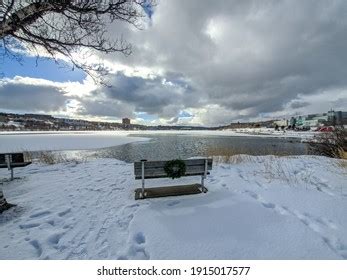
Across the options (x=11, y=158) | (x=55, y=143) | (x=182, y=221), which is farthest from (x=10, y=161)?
(x=55, y=143)

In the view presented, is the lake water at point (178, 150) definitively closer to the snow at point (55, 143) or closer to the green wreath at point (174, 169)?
the snow at point (55, 143)

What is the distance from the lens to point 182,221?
421 cm

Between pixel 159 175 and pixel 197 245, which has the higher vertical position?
pixel 159 175

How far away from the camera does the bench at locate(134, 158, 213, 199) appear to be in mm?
5703

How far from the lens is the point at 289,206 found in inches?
188

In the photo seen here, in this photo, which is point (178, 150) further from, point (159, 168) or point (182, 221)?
point (182, 221)

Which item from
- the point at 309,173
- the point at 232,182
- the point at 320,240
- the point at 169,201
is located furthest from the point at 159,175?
the point at 309,173

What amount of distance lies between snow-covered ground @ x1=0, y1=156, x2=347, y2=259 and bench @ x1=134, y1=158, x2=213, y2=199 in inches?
9.5

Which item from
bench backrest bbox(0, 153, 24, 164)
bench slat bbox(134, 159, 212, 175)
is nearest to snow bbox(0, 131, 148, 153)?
bench backrest bbox(0, 153, 24, 164)

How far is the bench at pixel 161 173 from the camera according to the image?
18.7 ft

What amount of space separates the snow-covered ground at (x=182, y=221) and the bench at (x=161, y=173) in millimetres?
240

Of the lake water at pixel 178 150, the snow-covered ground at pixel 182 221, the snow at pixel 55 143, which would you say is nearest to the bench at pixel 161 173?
the snow-covered ground at pixel 182 221
